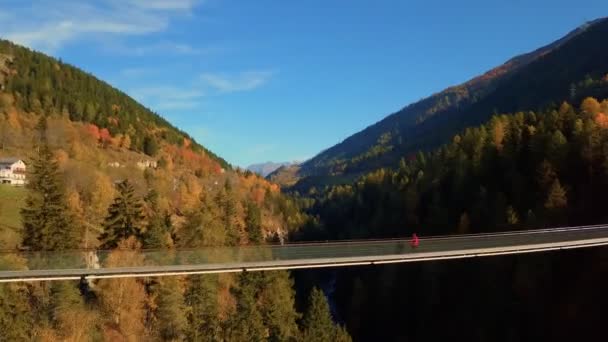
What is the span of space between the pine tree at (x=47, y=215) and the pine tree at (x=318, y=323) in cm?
1757

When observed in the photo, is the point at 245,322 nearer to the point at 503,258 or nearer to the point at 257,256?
the point at 257,256

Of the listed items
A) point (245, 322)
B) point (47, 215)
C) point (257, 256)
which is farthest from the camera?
point (245, 322)

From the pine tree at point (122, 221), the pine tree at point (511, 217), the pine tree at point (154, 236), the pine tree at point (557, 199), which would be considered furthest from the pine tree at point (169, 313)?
the pine tree at point (557, 199)

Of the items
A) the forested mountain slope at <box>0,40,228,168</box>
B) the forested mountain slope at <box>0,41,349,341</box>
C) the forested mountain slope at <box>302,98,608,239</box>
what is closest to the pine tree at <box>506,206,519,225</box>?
the forested mountain slope at <box>302,98,608,239</box>

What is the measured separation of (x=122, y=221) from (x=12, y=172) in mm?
37138

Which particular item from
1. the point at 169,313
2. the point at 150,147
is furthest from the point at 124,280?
the point at 150,147

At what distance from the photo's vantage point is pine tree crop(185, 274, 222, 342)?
1586 inches

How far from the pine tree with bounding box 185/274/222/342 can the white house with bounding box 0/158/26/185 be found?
4001 centimetres

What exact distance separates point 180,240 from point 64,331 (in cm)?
1596

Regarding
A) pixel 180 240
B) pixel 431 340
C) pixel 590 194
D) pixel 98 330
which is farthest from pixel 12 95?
pixel 590 194

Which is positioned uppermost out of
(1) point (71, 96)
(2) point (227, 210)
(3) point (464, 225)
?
(1) point (71, 96)

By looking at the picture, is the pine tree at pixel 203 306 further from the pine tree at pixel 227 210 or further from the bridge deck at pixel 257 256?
the bridge deck at pixel 257 256

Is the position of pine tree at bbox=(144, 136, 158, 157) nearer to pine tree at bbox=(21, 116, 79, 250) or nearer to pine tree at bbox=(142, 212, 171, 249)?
pine tree at bbox=(142, 212, 171, 249)

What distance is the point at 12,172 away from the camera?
71.8 m
